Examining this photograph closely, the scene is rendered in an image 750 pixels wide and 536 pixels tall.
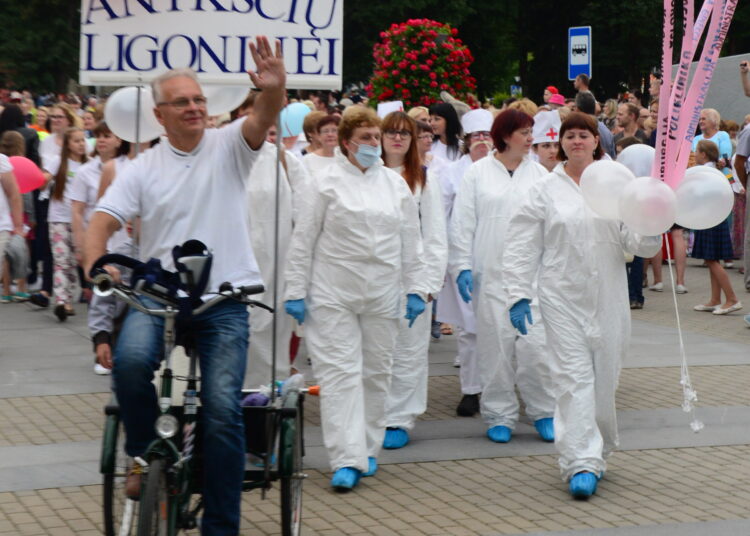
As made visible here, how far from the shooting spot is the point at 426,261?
7473mm

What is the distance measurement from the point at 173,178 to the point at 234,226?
29 cm

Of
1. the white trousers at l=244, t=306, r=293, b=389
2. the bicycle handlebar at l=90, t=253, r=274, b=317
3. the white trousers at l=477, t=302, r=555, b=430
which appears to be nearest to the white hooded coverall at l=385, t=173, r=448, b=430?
the white trousers at l=477, t=302, r=555, b=430

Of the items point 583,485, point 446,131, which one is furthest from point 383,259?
point 446,131

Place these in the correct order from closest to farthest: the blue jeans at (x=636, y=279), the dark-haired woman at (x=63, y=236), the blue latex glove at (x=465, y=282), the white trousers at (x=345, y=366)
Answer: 1. the white trousers at (x=345, y=366)
2. the blue latex glove at (x=465, y=282)
3. the dark-haired woman at (x=63, y=236)
4. the blue jeans at (x=636, y=279)

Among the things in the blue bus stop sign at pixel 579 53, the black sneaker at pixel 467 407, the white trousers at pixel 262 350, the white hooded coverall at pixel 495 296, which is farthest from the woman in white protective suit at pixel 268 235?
the blue bus stop sign at pixel 579 53

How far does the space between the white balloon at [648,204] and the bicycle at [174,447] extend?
5.95 feet

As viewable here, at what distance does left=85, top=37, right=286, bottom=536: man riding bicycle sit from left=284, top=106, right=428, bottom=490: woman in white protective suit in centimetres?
167

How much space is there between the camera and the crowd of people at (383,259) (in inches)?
191

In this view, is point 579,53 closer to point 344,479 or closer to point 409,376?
point 409,376

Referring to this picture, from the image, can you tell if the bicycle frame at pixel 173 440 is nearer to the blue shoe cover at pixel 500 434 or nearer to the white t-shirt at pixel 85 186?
the blue shoe cover at pixel 500 434

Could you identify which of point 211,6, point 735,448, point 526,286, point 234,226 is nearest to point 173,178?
point 234,226

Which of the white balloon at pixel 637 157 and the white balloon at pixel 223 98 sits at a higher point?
the white balloon at pixel 223 98

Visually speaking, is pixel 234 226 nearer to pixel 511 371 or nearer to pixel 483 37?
pixel 511 371

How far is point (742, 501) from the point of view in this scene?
6.32 m
